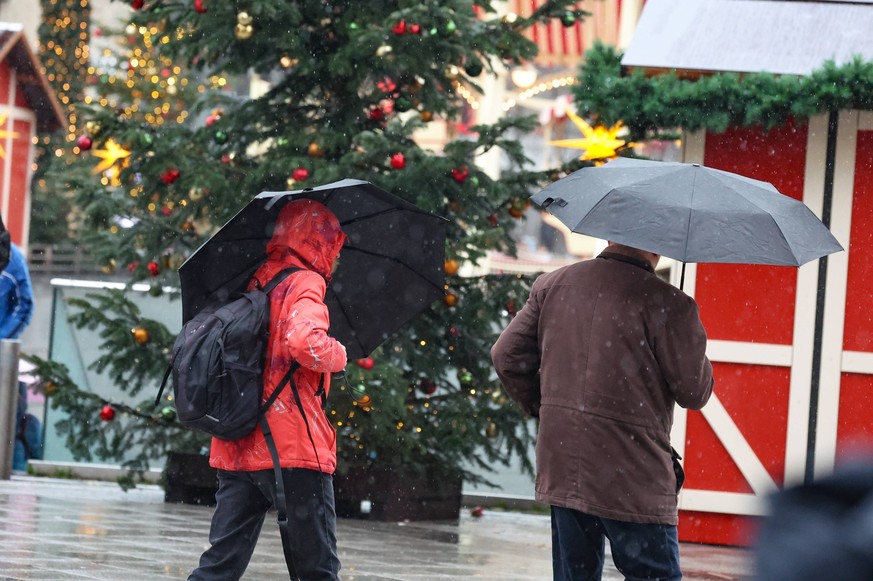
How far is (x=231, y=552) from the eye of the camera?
4.68 m

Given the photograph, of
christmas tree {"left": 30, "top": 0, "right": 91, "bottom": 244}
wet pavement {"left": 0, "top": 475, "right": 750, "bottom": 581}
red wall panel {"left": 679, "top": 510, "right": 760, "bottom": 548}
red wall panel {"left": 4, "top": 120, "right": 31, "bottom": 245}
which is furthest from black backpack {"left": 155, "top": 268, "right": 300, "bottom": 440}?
christmas tree {"left": 30, "top": 0, "right": 91, "bottom": 244}

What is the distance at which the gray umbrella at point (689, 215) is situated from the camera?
455cm

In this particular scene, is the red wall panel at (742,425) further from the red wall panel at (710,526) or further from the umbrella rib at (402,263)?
the umbrella rib at (402,263)

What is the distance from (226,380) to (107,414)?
5.06 m

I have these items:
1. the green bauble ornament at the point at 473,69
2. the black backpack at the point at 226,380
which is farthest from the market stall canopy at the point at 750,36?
the black backpack at the point at 226,380

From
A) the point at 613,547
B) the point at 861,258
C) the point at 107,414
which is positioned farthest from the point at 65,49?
the point at 613,547

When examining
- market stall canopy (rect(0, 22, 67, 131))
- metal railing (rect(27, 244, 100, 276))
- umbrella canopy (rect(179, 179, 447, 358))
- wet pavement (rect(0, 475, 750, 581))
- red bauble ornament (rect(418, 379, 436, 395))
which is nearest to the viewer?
umbrella canopy (rect(179, 179, 447, 358))

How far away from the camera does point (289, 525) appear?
464cm

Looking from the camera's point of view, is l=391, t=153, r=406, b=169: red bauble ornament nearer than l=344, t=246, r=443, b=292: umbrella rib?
No

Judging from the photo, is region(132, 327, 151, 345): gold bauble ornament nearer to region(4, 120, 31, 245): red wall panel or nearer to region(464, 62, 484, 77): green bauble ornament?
region(464, 62, 484, 77): green bauble ornament

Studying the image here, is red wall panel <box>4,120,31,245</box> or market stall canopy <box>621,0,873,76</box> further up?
red wall panel <box>4,120,31,245</box>

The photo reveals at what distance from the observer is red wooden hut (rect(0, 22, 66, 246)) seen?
27.2 m

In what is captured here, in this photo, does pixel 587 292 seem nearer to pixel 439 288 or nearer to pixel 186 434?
pixel 439 288

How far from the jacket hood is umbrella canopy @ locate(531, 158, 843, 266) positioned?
2.53ft
